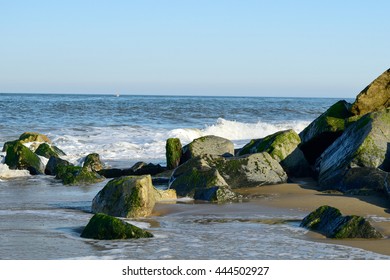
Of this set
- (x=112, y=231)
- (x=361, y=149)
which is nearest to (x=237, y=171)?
(x=361, y=149)

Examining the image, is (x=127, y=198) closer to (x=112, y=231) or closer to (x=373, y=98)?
(x=112, y=231)

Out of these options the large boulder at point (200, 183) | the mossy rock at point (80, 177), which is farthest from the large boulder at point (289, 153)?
the mossy rock at point (80, 177)

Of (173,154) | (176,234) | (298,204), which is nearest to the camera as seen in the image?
(176,234)

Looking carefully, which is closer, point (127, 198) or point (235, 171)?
point (127, 198)

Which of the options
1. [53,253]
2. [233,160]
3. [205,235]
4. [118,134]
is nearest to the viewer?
[53,253]

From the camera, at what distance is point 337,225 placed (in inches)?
306

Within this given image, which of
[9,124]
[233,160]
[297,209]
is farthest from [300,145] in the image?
[9,124]

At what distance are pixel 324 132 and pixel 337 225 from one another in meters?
5.00

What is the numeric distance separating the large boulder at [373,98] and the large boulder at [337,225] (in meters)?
4.93

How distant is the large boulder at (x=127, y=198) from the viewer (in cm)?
921

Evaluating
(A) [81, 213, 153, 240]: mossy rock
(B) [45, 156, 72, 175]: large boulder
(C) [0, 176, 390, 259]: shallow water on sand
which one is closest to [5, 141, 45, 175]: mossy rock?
(B) [45, 156, 72, 175]: large boulder
